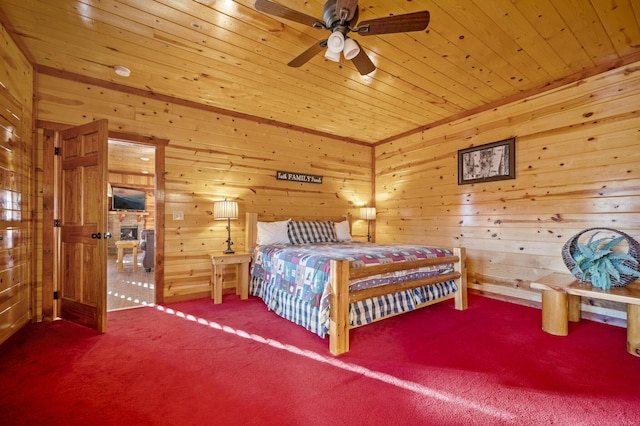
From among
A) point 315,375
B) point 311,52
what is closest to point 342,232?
point 315,375

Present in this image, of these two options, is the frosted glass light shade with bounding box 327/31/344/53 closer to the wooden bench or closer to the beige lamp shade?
the wooden bench

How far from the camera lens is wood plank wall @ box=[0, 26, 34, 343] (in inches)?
88.3

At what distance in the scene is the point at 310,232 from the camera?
4.16 meters

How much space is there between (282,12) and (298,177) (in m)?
2.92

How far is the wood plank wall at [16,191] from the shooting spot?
2.24m

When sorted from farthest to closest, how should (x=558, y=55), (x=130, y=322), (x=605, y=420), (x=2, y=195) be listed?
1. (x=130, y=322)
2. (x=558, y=55)
3. (x=2, y=195)
4. (x=605, y=420)

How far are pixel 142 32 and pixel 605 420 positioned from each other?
4008 millimetres

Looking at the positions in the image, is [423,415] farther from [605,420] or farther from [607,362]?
[607,362]

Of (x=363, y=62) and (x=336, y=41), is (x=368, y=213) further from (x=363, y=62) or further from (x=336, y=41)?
(x=336, y=41)

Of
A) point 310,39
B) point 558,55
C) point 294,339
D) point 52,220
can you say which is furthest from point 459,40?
point 52,220

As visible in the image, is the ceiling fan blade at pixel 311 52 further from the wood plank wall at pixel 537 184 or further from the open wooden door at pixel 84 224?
the wood plank wall at pixel 537 184

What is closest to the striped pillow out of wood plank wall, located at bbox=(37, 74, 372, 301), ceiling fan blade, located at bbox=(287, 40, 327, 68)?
wood plank wall, located at bbox=(37, 74, 372, 301)

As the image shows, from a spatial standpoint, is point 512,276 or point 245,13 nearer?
point 245,13

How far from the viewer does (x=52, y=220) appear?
2912 mm
